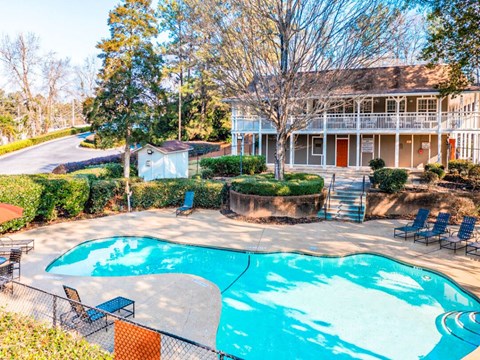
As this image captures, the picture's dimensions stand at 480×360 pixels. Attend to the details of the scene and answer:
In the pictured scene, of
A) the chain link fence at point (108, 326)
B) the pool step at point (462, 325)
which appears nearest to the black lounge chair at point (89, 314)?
the chain link fence at point (108, 326)

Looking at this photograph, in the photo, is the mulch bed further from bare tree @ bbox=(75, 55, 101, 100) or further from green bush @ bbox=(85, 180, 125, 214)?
bare tree @ bbox=(75, 55, 101, 100)

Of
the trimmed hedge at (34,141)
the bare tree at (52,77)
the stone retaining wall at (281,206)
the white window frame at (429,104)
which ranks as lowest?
the stone retaining wall at (281,206)

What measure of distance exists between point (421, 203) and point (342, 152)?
37.4 ft

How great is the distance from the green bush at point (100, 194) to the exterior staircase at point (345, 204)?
10260mm

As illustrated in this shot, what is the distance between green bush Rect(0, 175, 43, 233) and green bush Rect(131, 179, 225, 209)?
16.0 feet

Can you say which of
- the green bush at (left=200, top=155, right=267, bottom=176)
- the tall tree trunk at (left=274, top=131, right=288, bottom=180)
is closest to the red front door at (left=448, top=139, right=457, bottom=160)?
the green bush at (left=200, top=155, right=267, bottom=176)

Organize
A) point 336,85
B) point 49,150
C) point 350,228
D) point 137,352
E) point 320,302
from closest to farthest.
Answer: point 137,352, point 320,302, point 350,228, point 336,85, point 49,150

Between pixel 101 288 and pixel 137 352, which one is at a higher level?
pixel 137 352

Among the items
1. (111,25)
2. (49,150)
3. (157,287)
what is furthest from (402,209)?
(49,150)

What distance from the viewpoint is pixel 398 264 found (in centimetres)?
1177

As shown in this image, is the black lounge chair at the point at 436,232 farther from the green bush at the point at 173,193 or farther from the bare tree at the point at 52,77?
the bare tree at the point at 52,77

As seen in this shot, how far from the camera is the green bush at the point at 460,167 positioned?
20234 mm

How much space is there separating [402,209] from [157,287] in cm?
1236

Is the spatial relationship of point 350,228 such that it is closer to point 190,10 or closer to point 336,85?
point 336,85
